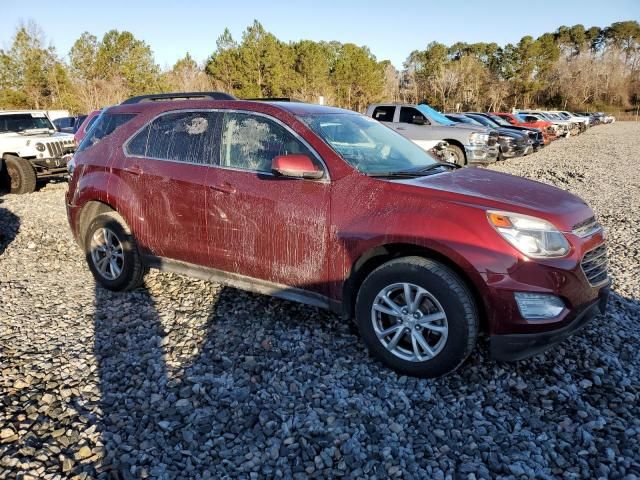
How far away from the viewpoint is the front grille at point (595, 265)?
2.93m

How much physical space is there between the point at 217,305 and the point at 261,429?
5.78 ft

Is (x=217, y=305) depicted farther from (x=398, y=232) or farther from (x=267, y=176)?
(x=398, y=232)

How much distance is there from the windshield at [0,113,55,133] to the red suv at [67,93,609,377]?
8265 mm

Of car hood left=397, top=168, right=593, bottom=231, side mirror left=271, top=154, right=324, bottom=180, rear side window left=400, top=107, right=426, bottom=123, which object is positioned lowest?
car hood left=397, top=168, right=593, bottom=231

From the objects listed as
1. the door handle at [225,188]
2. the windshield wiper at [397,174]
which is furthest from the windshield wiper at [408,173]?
the door handle at [225,188]

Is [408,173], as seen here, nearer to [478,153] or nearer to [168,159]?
→ [168,159]

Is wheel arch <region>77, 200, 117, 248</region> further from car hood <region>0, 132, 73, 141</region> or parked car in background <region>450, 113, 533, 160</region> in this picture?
parked car in background <region>450, 113, 533, 160</region>

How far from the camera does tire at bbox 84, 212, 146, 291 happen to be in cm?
438

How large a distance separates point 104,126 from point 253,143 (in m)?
1.92

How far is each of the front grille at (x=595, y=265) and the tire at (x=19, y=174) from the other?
11196 mm

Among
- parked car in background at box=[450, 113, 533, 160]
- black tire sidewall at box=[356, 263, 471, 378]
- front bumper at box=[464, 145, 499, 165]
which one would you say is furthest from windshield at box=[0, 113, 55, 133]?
parked car in background at box=[450, 113, 533, 160]

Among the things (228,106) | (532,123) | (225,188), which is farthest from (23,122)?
(532,123)

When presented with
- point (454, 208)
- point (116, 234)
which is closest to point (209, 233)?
point (116, 234)

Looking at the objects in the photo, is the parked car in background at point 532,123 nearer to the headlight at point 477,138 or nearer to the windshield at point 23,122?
the headlight at point 477,138
